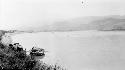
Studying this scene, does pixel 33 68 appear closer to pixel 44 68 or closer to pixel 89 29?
pixel 44 68

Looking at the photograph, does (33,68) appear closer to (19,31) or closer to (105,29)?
(105,29)

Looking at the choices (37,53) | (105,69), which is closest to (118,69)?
(105,69)

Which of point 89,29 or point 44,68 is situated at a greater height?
point 89,29

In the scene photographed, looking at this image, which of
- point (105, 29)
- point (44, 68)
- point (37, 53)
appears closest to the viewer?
→ point (44, 68)

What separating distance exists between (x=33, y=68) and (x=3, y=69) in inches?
77.5

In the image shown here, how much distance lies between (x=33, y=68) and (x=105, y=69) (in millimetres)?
8337

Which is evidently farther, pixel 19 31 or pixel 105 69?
pixel 19 31

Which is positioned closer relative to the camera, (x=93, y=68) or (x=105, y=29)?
(x=93, y=68)

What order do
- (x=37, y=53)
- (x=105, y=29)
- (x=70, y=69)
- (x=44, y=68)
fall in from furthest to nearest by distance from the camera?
(x=105, y=29)
(x=37, y=53)
(x=70, y=69)
(x=44, y=68)

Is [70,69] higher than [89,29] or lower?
lower

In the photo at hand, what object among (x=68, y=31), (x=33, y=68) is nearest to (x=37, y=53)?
(x=33, y=68)

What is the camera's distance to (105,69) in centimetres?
2083

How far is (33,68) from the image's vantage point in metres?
15.1

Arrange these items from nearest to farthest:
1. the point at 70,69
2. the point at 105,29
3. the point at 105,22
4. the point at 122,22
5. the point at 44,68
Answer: the point at 44,68 < the point at 70,69 < the point at 122,22 < the point at 105,22 < the point at 105,29
